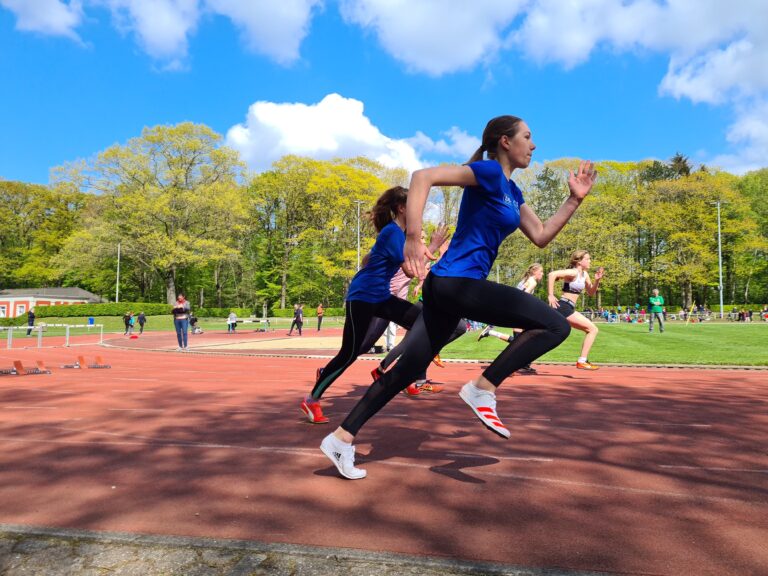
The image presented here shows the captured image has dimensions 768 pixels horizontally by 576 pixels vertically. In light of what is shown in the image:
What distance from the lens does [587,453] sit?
400cm

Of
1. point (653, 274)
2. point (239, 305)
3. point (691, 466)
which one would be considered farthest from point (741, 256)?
point (691, 466)

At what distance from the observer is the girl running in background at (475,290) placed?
128 inches

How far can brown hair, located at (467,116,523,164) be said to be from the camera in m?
3.56

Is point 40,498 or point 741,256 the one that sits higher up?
point 741,256

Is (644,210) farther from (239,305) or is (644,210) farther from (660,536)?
(660,536)

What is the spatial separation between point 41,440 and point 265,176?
5461 centimetres

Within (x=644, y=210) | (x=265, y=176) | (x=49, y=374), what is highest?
(x=265, y=176)

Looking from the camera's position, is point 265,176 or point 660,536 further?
point 265,176

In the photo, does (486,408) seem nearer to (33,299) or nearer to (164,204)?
(164,204)

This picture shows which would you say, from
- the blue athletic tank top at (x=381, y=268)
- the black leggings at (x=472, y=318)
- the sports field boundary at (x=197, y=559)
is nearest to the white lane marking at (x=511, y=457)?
the black leggings at (x=472, y=318)

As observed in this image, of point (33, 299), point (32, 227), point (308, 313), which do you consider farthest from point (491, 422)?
point (32, 227)

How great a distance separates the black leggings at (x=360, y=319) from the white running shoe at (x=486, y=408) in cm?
99

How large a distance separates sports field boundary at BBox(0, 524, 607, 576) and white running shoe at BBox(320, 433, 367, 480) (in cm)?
99

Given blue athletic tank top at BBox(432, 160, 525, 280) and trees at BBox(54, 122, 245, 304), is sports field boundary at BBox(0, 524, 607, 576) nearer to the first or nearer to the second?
blue athletic tank top at BBox(432, 160, 525, 280)
